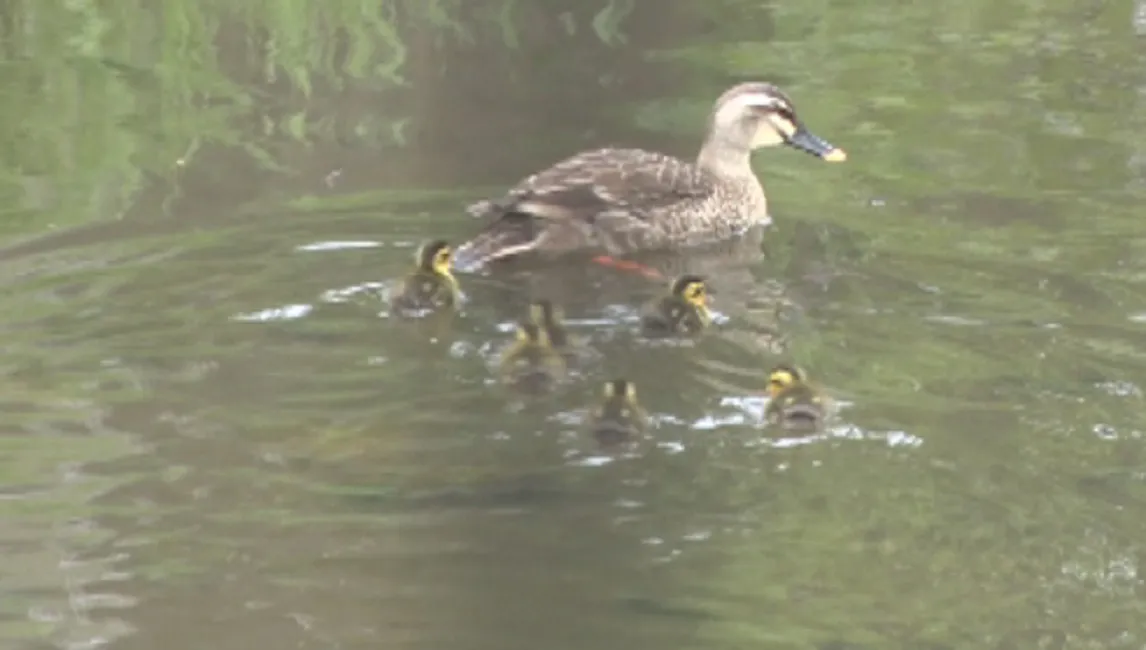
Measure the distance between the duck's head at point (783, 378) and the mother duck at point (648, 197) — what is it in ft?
5.90

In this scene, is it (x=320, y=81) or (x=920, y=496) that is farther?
(x=320, y=81)

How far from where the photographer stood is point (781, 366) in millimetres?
6297

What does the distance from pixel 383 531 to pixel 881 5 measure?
717 cm

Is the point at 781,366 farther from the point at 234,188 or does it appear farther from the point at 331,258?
the point at 234,188

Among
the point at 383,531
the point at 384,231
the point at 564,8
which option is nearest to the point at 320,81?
the point at 564,8

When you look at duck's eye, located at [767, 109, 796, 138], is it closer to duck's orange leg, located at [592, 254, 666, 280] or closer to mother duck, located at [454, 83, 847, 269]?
mother duck, located at [454, 83, 847, 269]

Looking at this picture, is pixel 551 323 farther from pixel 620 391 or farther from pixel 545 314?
pixel 620 391

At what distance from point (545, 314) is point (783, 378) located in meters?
0.91

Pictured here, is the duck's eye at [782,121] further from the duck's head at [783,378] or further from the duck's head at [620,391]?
the duck's head at [620,391]

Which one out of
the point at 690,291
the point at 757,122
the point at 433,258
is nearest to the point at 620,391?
the point at 690,291

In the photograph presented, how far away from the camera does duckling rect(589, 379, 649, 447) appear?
5.98m

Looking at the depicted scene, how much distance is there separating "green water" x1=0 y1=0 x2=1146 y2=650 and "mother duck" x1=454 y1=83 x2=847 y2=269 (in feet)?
0.63

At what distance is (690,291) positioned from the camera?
699 centimetres

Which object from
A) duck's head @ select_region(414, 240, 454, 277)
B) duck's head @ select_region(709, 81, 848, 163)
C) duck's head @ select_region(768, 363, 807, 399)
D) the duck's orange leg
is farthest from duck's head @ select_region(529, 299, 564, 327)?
duck's head @ select_region(709, 81, 848, 163)
